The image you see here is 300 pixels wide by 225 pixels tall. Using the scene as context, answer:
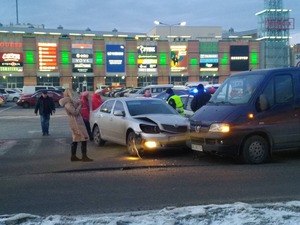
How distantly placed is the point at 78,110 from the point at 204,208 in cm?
520

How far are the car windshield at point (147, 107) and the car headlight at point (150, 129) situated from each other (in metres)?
0.88

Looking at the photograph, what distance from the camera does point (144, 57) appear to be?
88250mm

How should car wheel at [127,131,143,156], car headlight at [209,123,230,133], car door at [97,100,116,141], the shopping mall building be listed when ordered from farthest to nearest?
the shopping mall building
car door at [97,100,116,141]
car wheel at [127,131,143,156]
car headlight at [209,123,230,133]

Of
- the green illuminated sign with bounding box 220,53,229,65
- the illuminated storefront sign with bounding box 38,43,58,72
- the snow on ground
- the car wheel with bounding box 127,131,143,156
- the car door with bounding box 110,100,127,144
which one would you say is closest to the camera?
the snow on ground

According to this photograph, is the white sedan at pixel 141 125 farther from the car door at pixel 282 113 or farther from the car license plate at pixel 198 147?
the car door at pixel 282 113

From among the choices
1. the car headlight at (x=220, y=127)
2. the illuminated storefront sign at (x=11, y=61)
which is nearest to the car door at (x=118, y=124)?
the car headlight at (x=220, y=127)

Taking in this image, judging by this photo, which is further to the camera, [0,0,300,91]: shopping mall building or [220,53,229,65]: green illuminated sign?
[220,53,229,65]: green illuminated sign

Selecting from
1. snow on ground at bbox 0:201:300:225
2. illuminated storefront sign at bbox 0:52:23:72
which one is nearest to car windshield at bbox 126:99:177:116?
snow on ground at bbox 0:201:300:225

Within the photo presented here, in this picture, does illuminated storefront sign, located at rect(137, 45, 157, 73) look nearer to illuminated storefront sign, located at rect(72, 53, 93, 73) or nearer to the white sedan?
illuminated storefront sign, located at rect(72, 53, 93, 73)

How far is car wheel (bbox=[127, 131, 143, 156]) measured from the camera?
423 inches

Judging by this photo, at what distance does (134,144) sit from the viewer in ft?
35.7

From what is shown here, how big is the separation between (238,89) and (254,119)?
3.11 feet

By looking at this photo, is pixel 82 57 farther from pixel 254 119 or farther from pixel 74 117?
pixel 254 119

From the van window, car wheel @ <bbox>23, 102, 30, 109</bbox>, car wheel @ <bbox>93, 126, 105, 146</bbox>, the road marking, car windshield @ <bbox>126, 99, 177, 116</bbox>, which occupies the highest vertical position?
the van window
